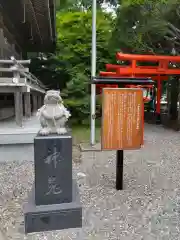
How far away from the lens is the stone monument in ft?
11.9

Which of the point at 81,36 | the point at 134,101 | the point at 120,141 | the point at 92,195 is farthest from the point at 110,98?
the point at 81,36

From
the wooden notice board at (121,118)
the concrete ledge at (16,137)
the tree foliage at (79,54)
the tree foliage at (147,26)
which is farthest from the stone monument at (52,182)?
the tree foliage at (79,54)

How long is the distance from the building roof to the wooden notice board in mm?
5540

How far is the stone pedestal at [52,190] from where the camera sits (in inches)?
142

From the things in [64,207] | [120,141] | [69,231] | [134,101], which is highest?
[134,101]

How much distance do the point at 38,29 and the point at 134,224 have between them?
11.2 meters

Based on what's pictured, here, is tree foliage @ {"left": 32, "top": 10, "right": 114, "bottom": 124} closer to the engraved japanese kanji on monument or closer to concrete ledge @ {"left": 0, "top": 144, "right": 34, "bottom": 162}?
concrete ledge @ {"left": 0, "top": 144, "right": 34, "bottom": 162}

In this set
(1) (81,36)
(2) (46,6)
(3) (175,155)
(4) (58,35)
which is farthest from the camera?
(4) (58,35)

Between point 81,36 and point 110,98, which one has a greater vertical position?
point 81,36

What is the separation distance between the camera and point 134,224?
368cm

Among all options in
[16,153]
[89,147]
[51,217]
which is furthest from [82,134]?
[51,217]

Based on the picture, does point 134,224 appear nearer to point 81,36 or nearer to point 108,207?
point 108,207

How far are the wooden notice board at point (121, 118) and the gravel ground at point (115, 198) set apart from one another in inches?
35.5

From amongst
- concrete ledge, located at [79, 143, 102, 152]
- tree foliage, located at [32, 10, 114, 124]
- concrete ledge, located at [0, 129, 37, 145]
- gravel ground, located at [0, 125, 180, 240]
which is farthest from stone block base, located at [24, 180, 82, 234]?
tree foliage, located at [32, 10, 114, 124]
